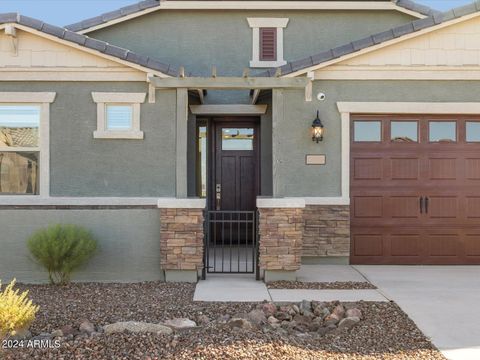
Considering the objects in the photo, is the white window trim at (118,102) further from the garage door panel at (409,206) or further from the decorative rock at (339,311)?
the garage door panel at (409,206)

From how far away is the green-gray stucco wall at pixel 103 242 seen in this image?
7648 mm

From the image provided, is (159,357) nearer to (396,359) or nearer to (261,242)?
(396,359)

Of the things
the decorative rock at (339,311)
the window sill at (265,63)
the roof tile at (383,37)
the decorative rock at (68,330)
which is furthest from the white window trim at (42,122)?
the roof tile at (383,37)

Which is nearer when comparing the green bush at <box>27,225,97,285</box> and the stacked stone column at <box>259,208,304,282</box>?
the green bush at <box>27,225,97,285</box>

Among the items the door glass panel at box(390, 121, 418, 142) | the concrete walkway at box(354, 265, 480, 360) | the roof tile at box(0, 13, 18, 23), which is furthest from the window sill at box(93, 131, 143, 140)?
the door glass panel at box(390, 121, 418, 142)

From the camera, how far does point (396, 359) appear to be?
14.9 feet

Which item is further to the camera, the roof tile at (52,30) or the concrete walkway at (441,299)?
the roof tile at (52,30)

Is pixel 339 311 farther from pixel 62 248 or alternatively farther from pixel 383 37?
pixel 383 37

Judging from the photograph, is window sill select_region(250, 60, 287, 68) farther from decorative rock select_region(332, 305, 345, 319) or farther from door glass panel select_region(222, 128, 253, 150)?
decorative rock select_region(332, 305, 345, 319)

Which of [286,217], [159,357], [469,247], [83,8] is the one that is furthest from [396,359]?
[83,8]

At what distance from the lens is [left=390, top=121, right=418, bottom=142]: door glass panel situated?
9195 mm

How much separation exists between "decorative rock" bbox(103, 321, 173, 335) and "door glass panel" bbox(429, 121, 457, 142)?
6387 millimetres

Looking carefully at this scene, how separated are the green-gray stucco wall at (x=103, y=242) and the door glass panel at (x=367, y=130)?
402 centimetres

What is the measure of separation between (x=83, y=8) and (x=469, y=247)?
19293mm
